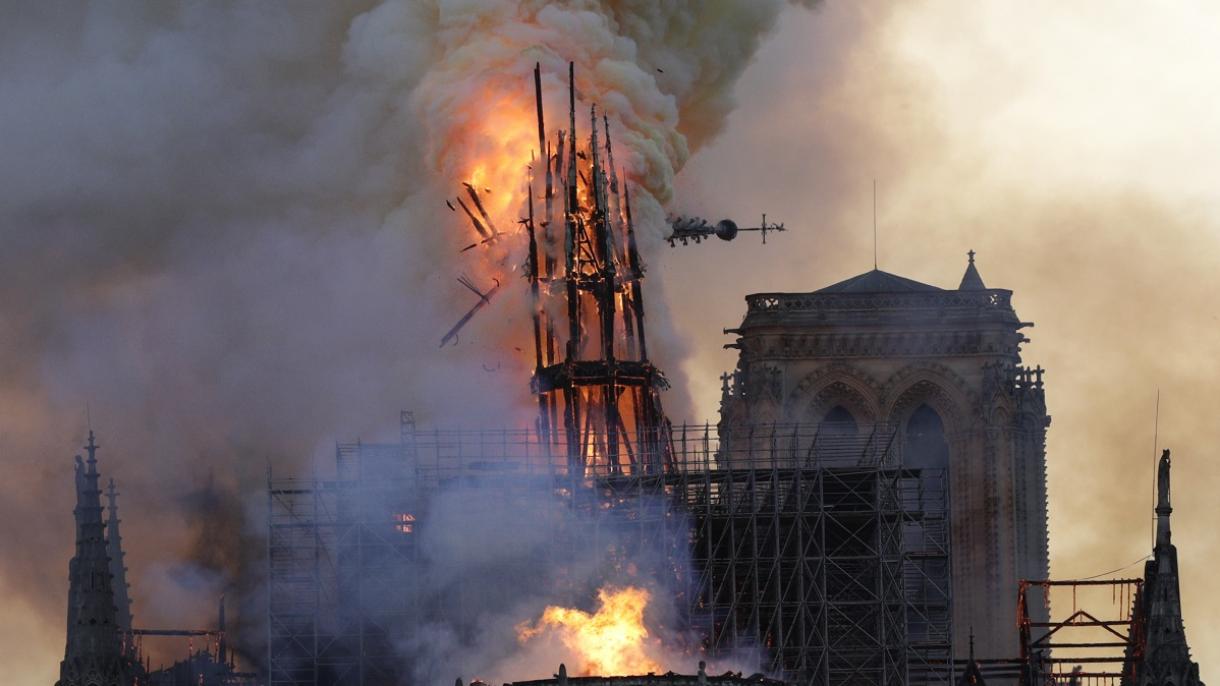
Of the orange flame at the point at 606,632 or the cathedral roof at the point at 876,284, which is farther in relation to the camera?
the cathedral roof at the point at 876,284

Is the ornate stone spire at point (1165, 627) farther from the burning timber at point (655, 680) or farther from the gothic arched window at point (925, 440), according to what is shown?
the gothic arched window at point (925, 440)

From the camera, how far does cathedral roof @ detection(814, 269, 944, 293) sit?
160m

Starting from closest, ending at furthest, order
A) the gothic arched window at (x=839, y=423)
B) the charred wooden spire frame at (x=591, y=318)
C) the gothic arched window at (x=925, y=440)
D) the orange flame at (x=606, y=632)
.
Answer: the orange flame at (x=606, y=632) → the charred wooden spire frame at (x=591, y=318) → the gothic arched window at (x=839, y=423) → the gothic arched window at (x=925, y=440)

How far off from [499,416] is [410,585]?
1103cm

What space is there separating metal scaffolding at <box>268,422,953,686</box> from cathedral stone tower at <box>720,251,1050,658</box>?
27.8 metres

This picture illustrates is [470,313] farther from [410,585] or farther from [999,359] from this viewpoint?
[999,359]

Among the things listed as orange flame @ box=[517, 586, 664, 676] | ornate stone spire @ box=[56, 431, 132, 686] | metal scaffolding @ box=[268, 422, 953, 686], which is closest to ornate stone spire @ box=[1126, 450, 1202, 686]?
metal scaffolding @ box=[268, 422, 953, 686]

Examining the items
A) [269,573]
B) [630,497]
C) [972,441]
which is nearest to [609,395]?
[630,497]

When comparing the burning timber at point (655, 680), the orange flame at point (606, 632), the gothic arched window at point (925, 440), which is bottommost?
the burning timber at point (655, 680)

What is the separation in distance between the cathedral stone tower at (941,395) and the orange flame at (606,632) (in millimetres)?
31874

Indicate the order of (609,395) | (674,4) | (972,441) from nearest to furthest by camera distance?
(609,395) < (674,4) < (972,441)

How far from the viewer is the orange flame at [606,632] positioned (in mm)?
120250

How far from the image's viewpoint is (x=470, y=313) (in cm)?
13562

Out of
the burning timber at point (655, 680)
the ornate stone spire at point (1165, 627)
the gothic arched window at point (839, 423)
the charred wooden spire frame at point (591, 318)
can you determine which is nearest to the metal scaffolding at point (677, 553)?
the charred wooden spire frame at point (591, 318)
